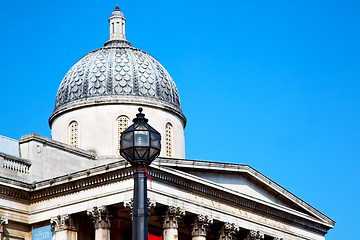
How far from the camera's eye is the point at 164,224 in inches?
1500

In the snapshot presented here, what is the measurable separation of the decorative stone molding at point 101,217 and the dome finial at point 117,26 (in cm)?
1820

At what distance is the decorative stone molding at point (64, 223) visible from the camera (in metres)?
38.7

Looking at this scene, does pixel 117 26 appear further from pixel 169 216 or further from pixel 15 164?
pixel 169 216

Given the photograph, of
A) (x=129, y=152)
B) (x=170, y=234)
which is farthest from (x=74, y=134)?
(x=129, y=152)

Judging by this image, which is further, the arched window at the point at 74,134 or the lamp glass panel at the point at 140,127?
the arched window at the point at 74,134

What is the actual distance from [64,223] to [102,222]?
8.30 ft

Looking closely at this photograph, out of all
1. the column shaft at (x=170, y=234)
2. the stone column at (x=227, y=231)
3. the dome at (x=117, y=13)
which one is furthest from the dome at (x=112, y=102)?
the column shaft at (x=170, y=234)

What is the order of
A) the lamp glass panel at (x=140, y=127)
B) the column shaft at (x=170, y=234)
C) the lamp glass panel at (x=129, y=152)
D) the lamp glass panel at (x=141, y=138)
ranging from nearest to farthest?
the lamp glass panel at (x=141, y=138)
the lamp glass panel at (x=140, y=127)
the lamp glass panel at (x=129, y=152)
the column shaft at (x=170, y=234)

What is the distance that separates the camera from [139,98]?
47750mm

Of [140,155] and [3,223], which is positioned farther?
[3,223]

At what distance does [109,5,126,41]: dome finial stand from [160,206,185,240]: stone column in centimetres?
Result: 1816

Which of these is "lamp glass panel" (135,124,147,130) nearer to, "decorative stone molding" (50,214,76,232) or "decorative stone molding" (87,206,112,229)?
"decorative stone molding" (87,206,112,229)

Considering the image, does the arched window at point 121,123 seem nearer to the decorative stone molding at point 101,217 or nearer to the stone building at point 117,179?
the stone building at point 117,179

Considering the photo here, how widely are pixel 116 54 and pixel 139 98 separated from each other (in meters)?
4.09
